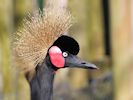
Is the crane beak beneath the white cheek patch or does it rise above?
beneath

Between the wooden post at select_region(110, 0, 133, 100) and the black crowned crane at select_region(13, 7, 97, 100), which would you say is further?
the wooden post at select_region(110, 0, 133, 100)

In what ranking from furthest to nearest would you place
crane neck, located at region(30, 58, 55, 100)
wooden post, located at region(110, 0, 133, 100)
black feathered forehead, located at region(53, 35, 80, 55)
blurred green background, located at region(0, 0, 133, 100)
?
wooden post, located at region(110, 0, 133, 100) < blurred green background, located at region(0, 0, 133, 100) < crane neck, located at region(30, 58, 55, 100) < black feathered forehead, located at region(53, 35, 80, 55)

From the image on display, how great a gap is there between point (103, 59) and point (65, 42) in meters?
2.86

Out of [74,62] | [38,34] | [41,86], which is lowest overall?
[41,86]

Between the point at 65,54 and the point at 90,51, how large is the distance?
2788 mm

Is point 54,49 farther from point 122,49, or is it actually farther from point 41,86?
point 122,49

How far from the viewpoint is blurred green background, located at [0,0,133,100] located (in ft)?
14.7

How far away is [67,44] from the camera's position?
10.2 feet

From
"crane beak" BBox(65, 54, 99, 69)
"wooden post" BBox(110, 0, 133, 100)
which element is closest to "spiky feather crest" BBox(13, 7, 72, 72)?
"crane beak" BBox(65, 54, 99, 69)

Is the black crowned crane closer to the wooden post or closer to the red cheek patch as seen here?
the red cheek patch

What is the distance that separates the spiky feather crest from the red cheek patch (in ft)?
0.09

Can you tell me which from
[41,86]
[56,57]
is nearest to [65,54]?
[56,57]

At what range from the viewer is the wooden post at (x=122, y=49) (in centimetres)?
473

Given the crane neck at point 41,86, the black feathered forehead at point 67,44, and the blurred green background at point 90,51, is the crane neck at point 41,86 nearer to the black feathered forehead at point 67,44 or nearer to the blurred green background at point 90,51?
the black feathered forehead at point 67,44
